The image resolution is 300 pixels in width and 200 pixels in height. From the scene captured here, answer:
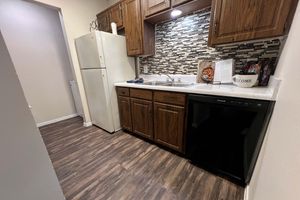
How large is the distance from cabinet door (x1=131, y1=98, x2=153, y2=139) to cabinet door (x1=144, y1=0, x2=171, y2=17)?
1.20m

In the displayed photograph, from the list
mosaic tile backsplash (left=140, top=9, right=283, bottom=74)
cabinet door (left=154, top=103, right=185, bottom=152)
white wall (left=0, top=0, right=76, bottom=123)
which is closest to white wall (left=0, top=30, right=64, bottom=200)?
cabinet door (left=154, top=103, right=185, bottom=152)

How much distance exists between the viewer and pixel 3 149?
25.2 inches

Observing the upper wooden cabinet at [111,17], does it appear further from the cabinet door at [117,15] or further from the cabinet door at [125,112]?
the cabinet door at [125,112]

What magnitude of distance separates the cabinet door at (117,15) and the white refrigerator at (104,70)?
24 centimetres

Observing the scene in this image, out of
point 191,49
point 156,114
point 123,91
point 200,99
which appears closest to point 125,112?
point 123,91

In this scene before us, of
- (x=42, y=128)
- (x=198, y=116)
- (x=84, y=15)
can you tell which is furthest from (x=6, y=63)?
(x=42, y=128)

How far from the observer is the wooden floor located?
4.01ft

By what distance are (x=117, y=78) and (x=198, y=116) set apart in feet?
4.87

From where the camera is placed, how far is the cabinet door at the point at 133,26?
188 centimetres

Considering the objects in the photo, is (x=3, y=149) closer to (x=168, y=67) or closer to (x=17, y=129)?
(x=17, y=129)

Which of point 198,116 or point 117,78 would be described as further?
point 117,78

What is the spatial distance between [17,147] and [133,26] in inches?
76.9

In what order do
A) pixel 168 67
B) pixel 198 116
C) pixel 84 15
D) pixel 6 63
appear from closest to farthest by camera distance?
pixel 6 63, pixel 198 116, pixel 168 67, pixel 84 15

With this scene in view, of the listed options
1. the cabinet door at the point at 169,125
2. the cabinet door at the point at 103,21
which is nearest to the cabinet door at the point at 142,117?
the cabinet door at the point at 169,125
